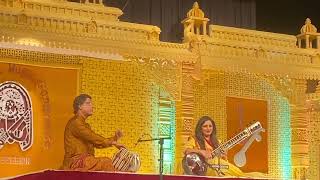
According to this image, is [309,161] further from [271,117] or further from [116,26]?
[116,26]

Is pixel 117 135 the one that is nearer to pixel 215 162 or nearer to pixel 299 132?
pixel 215 162

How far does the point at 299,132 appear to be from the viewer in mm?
7938

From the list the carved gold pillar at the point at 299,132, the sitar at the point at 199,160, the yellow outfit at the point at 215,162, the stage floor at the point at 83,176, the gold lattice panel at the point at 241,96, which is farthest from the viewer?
the carved gold pillar at the point at 299,132

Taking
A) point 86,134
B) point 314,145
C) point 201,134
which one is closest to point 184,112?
point 201,134

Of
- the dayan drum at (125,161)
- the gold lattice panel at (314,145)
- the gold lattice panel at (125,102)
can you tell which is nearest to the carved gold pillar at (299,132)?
the gold lattice panel at (314,145)

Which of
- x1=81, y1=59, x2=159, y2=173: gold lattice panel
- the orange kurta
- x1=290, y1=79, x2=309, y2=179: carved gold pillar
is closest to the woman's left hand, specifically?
x1=81, y1=59, x2=159, y2=173: gold lattice panel

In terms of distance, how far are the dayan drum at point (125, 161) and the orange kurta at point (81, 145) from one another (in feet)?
0.35

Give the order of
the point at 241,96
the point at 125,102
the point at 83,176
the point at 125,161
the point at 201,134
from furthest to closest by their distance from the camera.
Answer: the point at 241,96
the point at 201,134
the point at 125,102
the point at 125,161
the point at 83,176

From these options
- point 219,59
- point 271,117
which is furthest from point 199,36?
point 271,117

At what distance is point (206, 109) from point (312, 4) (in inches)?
99.4

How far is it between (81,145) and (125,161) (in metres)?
0.49

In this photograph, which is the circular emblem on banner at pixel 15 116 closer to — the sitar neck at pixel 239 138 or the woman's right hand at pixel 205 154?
the woman's right hand at pixel 205 154

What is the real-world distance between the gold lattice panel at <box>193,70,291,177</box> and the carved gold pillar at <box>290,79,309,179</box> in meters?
0.08

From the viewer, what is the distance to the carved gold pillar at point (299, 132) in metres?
7.86
